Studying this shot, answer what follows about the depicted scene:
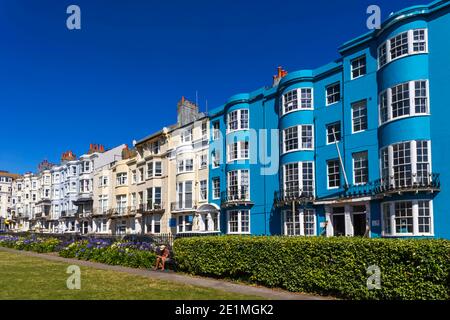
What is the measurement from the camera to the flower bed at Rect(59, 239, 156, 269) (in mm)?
19188

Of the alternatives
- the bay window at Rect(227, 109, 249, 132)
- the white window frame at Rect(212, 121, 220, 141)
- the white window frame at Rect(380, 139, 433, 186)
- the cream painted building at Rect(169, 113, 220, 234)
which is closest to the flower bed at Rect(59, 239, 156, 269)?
the white window frame at Rect(380, 139, 433, 186)

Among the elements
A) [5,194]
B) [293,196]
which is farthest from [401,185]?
[5,194]

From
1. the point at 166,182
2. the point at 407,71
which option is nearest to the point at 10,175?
the point at 166,182

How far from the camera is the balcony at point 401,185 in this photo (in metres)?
21.3

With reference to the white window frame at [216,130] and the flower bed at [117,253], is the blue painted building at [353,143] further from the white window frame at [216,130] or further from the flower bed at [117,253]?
the flower bed at [117,253]

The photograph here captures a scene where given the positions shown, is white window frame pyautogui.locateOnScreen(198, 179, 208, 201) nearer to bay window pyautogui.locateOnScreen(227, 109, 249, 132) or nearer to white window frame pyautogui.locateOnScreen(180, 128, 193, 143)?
white window frame pyautogui.locateOnScreen(180, 128, 193, 143)

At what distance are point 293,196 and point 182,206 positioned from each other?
1369cm

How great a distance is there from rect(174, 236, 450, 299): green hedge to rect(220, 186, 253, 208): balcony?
1634 cm

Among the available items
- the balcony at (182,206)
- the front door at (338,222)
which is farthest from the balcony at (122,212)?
the front door at (338,222)

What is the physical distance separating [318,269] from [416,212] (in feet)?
39.1

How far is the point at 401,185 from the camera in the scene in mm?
22078
